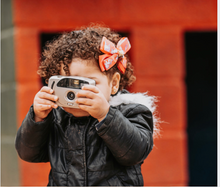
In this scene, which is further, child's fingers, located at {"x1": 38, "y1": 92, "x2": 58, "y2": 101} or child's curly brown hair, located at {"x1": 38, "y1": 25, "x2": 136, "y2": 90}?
child's curly brown hair, located at {"x1": 38, "y1": 25, "x2": 136, "y2": 90}

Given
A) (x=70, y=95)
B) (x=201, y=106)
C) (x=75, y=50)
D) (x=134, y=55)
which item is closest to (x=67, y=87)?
(x=70, y=95)

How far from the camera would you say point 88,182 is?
3.67 feet

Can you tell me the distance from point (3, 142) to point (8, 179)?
16.5 inches

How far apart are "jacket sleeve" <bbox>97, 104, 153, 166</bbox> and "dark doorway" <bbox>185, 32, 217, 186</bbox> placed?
2049 millimetres

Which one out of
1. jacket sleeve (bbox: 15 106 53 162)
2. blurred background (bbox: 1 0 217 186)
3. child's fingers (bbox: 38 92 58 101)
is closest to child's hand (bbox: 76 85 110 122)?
child's fingers (bbox: 38 92 58 101)

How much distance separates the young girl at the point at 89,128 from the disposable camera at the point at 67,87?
3cm

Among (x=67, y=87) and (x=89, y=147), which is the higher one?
(x=67, y=87)

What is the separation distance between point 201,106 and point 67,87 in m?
2.38

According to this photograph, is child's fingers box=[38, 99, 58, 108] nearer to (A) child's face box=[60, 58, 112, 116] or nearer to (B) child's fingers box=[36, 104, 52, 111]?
(B) child's fingers box=[36, 104, 52, 111]

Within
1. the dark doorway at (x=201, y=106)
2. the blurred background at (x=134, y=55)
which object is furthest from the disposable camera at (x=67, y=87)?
the dark doorway at (x=201, y=106)

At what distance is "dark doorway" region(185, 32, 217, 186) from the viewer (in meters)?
3.03

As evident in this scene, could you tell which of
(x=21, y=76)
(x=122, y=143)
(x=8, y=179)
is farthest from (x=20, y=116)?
(x=122, y=143)

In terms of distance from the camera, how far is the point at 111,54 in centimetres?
122

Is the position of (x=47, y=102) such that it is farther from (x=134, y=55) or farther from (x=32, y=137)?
(x=134, y=55)
